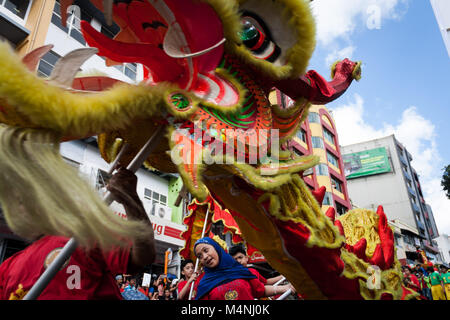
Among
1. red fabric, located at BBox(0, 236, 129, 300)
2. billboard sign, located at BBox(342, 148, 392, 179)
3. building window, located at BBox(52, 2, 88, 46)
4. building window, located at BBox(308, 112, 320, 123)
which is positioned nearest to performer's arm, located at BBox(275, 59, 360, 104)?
red fabric, located at BBox(0, 236, 129, 300)

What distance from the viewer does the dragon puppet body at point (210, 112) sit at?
4.05 feet

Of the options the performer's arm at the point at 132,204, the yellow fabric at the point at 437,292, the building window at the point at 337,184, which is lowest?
the performer's arm at the point at 132,204

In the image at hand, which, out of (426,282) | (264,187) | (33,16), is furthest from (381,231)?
(33,16)

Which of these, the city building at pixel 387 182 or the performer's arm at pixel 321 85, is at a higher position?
the city building at pixel 387 182

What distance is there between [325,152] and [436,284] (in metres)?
Result: 13.8

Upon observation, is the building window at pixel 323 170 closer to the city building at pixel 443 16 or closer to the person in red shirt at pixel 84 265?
the city building at pixel 443 16

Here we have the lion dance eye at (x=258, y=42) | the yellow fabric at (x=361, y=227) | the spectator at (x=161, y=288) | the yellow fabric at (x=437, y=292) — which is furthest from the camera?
the yellow fabric at (x=437, y=292)

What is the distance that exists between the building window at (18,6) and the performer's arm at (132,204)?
32.1 feet

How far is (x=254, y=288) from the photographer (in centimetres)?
256

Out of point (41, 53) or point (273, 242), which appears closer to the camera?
point (41, 53)

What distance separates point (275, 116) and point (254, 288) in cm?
134

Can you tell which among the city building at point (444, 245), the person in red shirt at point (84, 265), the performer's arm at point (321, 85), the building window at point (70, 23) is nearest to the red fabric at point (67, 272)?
the person in red shirt at point (84, 265)
